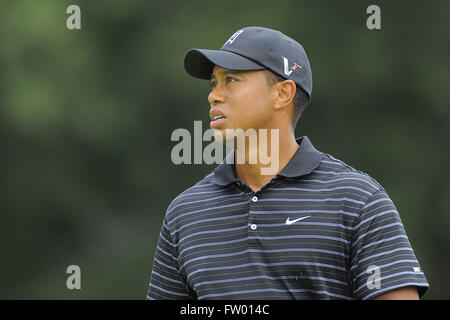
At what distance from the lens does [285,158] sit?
3.14 m

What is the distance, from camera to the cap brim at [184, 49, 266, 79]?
309cm

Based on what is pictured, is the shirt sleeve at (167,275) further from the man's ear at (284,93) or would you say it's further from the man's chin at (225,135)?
the man's ear at (284,93)

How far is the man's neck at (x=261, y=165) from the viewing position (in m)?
3.12

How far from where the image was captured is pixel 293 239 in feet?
9.53

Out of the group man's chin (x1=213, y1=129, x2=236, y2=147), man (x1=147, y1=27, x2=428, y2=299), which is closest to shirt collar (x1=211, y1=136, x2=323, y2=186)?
man (x1=147, y1=27, x2=428, y2=299)

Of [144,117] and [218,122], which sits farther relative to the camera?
[144,117]

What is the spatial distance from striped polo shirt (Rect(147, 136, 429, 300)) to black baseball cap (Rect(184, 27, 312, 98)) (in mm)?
238

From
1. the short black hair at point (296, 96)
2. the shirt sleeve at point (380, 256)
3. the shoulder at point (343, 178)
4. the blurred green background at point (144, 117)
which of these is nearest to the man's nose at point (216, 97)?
the short black hair at point (296, 96)

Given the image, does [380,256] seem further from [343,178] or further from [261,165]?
[261,165]

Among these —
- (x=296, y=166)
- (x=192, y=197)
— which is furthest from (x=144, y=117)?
(x=296, y=166)

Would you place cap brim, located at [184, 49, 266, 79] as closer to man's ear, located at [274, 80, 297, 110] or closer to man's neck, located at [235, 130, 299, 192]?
man's ear, located at [274, 80, 297, 110]

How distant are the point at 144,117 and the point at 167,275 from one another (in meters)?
6.76

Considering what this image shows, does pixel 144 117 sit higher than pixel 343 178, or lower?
higher

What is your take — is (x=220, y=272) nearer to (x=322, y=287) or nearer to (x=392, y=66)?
(x=322, y=287)
